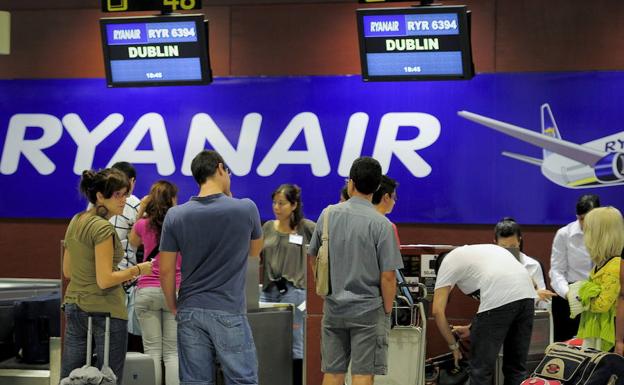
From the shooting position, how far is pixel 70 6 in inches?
391

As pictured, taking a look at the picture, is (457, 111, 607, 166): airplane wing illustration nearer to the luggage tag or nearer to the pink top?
the luggage tag

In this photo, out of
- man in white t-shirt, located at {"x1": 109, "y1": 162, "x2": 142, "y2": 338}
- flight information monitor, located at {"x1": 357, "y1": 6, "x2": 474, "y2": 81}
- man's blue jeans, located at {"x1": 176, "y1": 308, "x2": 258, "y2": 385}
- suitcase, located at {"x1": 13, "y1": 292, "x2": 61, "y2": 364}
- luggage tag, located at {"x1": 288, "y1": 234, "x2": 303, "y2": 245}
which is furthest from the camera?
luggage tag, located at {"x1": 288, "y1": 234, "x2": 303, "y2": 245}

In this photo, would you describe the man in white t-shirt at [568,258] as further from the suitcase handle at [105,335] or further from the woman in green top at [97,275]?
the suitcase handle at [105,335]

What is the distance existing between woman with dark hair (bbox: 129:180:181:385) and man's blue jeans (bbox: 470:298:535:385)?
6.30 ft

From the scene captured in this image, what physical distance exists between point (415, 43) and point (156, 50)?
217 centimetres

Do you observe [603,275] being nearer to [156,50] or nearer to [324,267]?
[324,267]

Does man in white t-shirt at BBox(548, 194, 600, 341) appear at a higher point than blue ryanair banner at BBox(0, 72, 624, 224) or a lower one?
lower

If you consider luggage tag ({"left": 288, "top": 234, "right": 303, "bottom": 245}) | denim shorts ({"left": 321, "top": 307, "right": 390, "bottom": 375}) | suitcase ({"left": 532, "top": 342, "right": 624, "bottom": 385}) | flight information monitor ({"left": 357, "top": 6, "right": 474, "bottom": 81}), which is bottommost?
suitcase ({"left": 532, "top": 342, "right": 624, "bottom": 385})

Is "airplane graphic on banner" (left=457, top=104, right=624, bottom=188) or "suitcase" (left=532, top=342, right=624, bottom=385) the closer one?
"suitcase" (left=532, top=342, right=624, bottom=385)

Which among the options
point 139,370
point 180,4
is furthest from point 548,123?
point 139,370

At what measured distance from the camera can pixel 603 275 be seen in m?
6.04

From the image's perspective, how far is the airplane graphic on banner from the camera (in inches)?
349

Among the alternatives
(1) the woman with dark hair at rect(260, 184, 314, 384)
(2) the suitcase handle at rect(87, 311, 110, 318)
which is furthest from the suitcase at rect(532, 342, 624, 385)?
(1) the woman with dark hair at rect(260, 184, 314, 384)

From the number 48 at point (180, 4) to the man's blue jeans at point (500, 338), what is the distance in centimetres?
372
